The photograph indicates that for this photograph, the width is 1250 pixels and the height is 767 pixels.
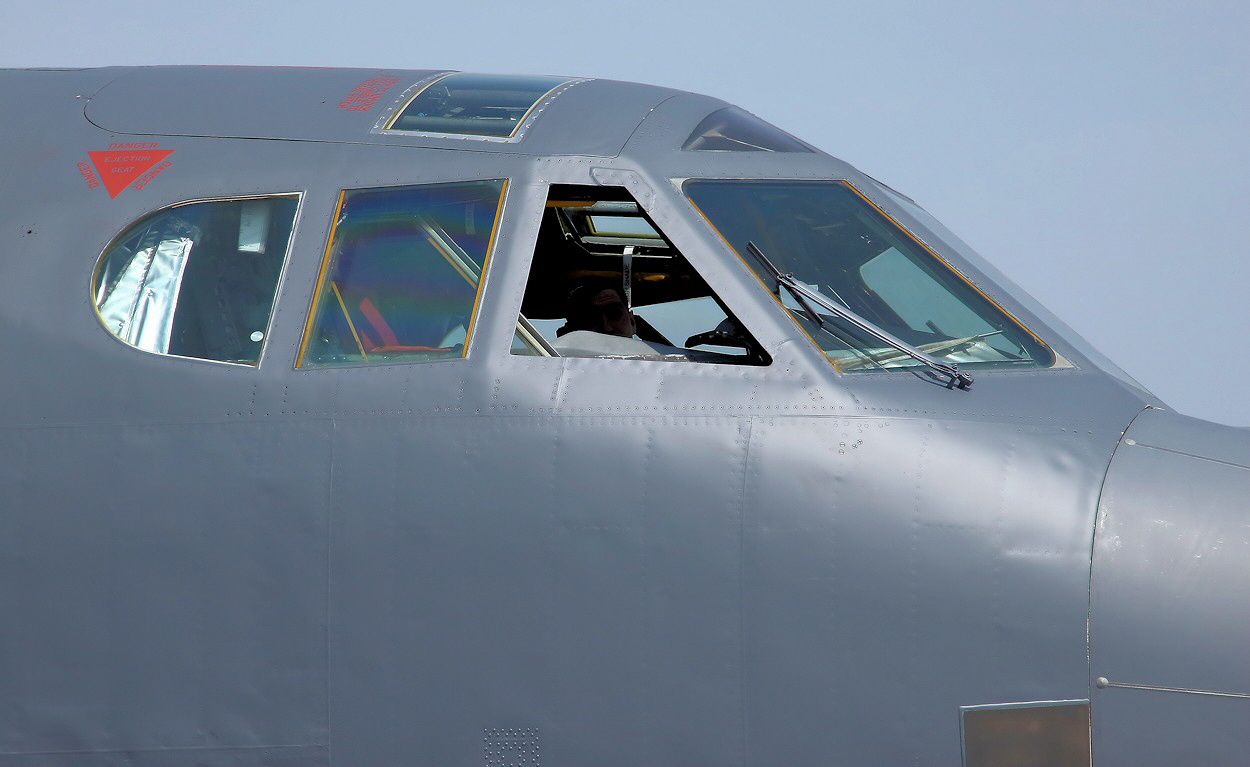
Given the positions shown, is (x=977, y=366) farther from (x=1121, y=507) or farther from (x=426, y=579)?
(x=426, y=579)

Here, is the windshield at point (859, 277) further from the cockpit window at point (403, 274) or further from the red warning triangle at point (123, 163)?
the red warning triangle at point (123, 163)

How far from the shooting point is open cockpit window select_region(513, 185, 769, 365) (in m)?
5.58

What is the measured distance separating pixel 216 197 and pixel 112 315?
0.70 m

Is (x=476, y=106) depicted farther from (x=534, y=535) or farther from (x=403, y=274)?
(x=534, y=535)

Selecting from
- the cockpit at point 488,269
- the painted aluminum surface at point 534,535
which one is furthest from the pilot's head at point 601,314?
the painted aluminum surface at point 534,535

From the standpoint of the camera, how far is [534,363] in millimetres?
5203

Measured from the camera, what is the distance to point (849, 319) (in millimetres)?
5223

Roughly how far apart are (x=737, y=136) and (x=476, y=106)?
124 cm

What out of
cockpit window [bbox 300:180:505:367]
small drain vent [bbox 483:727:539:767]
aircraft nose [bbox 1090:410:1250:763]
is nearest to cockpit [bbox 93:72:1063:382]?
cockpit window [bbox 300:180:505:367]

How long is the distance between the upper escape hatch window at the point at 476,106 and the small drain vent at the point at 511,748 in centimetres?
257

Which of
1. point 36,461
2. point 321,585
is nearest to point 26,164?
point 36,461

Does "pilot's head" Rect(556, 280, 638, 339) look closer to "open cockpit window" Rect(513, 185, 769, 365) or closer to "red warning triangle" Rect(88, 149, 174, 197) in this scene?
"open cockpit window" Rect(513, 185, 769, 365)

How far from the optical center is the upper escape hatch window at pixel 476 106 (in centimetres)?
575

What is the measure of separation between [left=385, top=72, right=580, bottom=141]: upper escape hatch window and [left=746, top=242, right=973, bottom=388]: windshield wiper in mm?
1302
